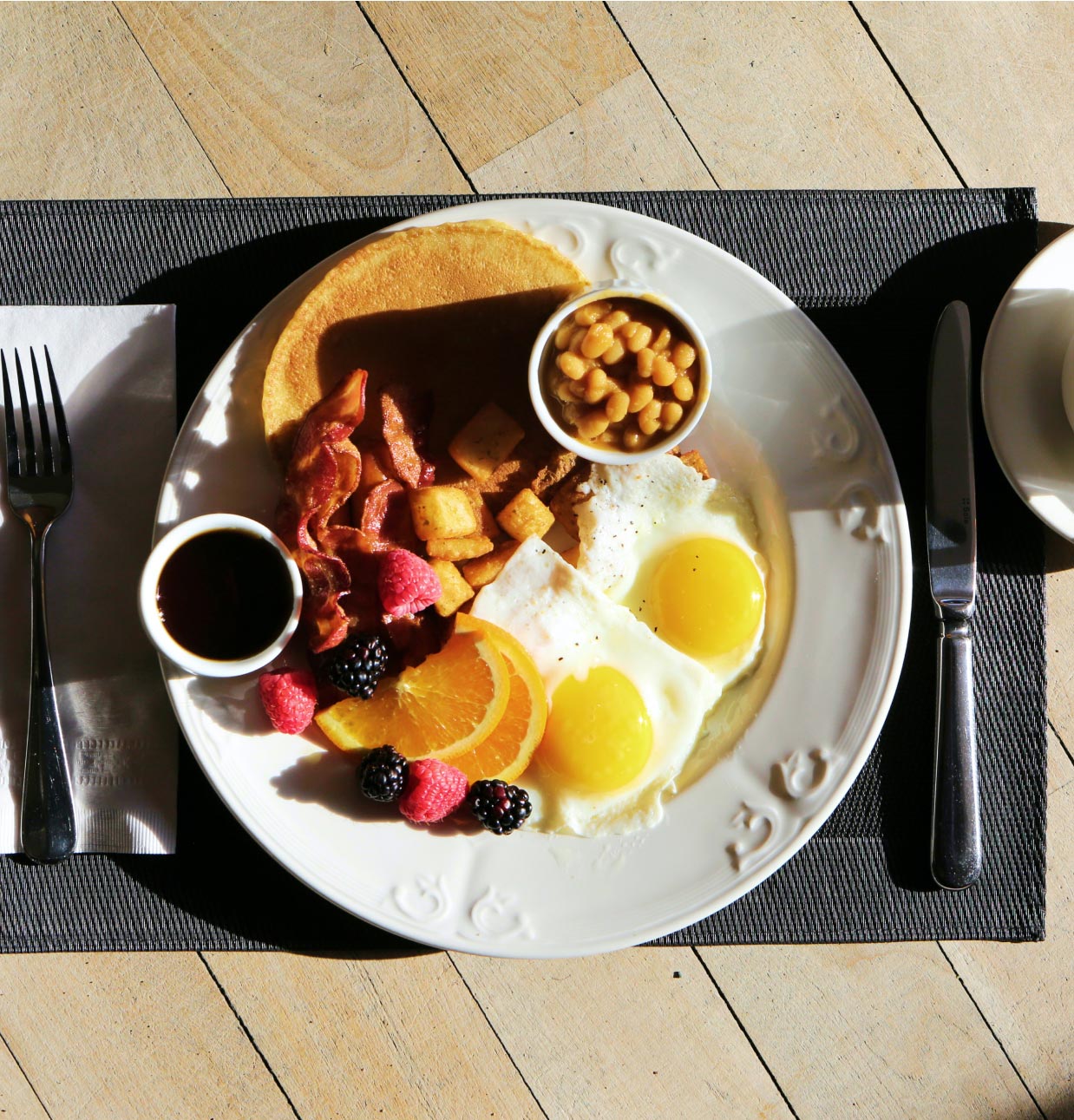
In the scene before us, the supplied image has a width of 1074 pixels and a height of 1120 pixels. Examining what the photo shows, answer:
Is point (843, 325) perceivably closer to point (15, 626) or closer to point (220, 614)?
point (220, 614)

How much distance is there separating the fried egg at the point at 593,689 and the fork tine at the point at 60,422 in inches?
29.0

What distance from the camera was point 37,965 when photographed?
1.55 m

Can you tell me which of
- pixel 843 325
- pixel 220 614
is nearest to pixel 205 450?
pixel 220 614

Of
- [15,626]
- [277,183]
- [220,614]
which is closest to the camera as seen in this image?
[220,614]

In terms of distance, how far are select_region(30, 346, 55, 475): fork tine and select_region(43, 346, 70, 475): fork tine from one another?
0.02 m

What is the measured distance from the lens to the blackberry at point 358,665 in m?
1.29

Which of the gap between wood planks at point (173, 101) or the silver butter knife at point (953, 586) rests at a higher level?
the gap between wood planks at point (173, 101)

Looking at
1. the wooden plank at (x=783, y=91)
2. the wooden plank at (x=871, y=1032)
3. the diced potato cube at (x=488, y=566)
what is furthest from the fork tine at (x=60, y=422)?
the wooden plank at (x=871, y=1032)

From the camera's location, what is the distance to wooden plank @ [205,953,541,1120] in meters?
1.56

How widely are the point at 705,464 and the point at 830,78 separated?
2.61ft

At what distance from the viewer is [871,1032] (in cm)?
160

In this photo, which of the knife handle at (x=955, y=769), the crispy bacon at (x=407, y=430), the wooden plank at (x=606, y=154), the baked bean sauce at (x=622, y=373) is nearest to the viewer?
the baked bean sauce at (x=622, y=373)

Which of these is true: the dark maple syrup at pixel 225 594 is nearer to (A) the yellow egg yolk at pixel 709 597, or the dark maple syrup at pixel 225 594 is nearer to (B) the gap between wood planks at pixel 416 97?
(A) the yellow egg yolk at pixel 709 597

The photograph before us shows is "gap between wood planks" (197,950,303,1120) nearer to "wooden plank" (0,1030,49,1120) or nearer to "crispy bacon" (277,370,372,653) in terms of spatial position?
"wooden plank" (0,1030,49,1120)
